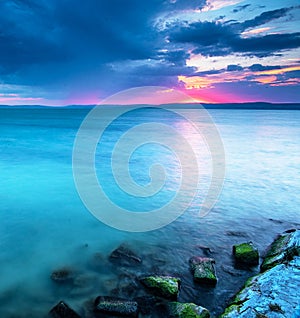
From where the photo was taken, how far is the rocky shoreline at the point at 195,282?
15.8ft

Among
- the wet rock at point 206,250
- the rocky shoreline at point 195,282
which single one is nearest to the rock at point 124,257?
the rocky shoreline at point 195,282

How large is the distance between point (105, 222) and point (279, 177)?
1217 cm

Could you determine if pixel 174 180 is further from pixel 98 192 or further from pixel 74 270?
pixel 74 270

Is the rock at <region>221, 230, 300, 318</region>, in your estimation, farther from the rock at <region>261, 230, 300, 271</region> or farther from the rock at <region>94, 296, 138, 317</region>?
the rock at <region>94, 296, 138, 317</region>

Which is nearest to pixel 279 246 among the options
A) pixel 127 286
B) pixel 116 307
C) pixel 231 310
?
pixel 231 310

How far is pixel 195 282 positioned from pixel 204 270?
347 mm

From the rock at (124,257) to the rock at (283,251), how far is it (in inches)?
129

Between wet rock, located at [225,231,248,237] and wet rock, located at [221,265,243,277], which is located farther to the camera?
wet rock, located at [225,231,248,237]

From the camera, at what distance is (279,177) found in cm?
1702

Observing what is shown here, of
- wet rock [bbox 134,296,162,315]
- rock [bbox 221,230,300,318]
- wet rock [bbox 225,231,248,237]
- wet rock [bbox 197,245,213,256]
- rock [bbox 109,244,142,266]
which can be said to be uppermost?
rock [bbox 221,230,300,318]

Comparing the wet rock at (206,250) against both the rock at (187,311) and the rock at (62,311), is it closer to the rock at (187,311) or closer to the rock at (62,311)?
the rock at (187,311)

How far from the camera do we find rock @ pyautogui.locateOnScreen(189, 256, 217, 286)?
617 centimetres

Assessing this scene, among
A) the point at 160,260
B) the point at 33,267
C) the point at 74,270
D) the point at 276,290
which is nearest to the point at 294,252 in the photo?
the point at 276,290

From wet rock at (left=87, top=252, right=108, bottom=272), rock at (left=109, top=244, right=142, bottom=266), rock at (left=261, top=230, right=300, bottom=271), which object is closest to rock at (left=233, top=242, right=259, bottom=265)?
rock at (left=261, top=230, right=300, bottom=271)
